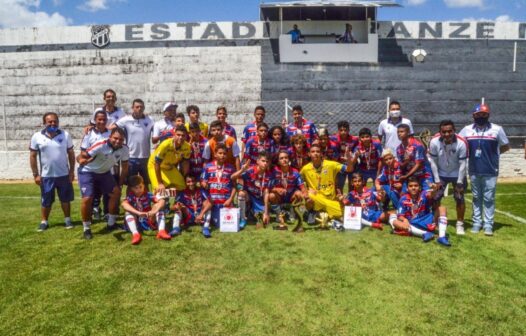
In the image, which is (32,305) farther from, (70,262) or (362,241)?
(362,241)

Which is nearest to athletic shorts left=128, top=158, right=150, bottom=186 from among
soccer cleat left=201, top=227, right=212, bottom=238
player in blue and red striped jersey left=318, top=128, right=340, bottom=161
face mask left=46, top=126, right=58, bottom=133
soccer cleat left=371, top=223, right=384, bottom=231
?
face mask left=46, top=126, right=58, bottom=133

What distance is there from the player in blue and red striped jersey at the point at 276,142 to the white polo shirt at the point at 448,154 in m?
2.29

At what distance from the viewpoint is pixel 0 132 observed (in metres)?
20.0

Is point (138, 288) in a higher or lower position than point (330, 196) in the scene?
lower

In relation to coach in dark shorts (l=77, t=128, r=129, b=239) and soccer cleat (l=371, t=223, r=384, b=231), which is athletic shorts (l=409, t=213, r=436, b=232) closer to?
soccer cleat (l=371, t=223, r=384, b=231)

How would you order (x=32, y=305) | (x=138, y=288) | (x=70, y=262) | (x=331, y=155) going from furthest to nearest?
(x=331, y=155)
(x=70, y=262)
(x=138, y=288)
(x=32, y=305)

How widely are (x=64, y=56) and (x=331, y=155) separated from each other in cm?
1907

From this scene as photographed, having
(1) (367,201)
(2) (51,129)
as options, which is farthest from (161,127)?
(1) (367,201)

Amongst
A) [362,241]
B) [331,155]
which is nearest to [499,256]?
[362,241]

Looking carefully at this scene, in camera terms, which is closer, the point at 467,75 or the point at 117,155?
the point at 117,155

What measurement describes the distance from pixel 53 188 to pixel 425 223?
18.6 feet

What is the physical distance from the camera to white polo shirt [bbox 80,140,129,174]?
634 centimetres

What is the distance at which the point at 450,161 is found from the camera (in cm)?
669

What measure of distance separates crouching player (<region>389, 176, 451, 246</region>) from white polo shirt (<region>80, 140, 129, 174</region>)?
4.22 meters
